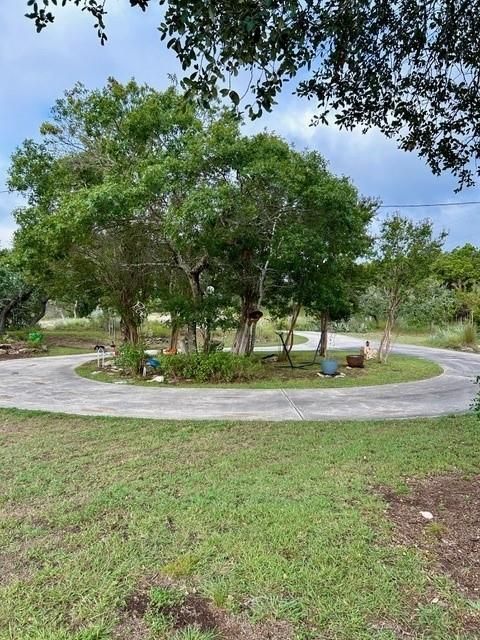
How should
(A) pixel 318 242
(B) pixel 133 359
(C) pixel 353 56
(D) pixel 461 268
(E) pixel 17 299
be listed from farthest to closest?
(D) pixel 461 268 → (E) pixel 17 299 → (B) pixel 133 359 → (A) pixel 318 242 → (C) pixel 353 56

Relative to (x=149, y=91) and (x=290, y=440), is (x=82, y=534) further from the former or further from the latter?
(x=149, y=91)

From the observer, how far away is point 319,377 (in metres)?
10.2

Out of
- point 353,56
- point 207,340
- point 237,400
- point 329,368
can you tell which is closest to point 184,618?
point 353,56

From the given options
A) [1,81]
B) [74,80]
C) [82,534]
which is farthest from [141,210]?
[82,534]

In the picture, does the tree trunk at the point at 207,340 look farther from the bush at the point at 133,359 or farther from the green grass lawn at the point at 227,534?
the green grass lawn at the point at 227,534

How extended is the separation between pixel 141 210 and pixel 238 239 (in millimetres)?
2161

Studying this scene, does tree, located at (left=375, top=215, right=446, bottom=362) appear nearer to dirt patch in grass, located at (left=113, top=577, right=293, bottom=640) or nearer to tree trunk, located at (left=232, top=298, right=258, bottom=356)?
tree trunk, located at (left=232, top=298, right=258, bottom=356)

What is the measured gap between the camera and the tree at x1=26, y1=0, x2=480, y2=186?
2.19 meters

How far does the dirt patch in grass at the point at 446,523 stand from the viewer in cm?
231

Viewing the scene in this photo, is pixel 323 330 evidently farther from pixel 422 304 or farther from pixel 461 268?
pixel 461 268

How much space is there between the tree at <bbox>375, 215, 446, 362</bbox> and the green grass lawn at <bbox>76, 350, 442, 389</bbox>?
220cm

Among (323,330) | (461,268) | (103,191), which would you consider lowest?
(323,330)

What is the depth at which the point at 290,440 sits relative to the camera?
480cm

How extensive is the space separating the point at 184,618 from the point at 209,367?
296 inches
